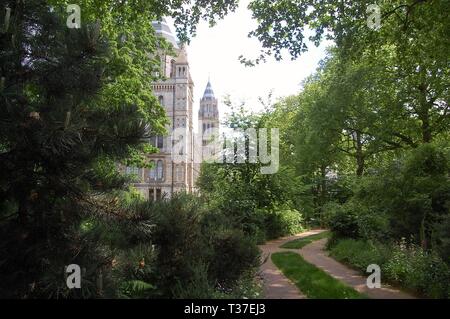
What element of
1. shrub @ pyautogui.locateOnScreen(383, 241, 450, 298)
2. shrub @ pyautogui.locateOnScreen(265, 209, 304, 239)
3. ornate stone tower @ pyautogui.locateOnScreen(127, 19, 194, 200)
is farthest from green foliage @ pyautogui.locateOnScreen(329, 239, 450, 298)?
ornate stone tower @ pyautogui.locateOnScreen(127, 19, 194, 200)

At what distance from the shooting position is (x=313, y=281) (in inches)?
376

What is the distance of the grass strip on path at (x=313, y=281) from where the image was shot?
7.99 m

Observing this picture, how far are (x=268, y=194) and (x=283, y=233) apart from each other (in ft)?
13.2

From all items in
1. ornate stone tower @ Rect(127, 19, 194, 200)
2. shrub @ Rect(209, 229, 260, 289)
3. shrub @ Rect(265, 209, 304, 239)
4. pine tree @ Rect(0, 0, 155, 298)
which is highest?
ornate stone tower @ Rect(127, 19, 194, 200)

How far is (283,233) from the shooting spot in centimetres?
2614

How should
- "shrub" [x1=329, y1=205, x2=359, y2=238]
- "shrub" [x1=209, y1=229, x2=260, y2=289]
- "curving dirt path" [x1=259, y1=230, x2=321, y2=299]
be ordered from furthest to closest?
"shrub" [x1=329, y1=205, x2=359, y2=238], "curving dirt path" [x1=259, y1=230, x2=321, y2=299], "shrub" [x1=209, y1=229, x2=260, y2=289]

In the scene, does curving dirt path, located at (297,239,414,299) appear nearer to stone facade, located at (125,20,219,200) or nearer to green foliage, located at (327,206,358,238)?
green foliage, located at (327,206,358,238)

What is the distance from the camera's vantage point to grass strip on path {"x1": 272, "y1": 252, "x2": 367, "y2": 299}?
799 centimetres

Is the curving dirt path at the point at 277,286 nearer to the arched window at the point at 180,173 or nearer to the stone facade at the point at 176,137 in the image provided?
the stone facade at the point at 176,137

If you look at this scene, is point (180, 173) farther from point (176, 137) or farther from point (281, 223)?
point (281, 223)

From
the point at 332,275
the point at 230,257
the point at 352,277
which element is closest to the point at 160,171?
the point at 332,275

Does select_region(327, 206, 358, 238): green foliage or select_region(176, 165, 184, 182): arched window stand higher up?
select_region(176, 165, 184, 182): arched window

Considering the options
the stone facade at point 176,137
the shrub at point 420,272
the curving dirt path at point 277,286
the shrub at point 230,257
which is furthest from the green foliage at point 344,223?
the stone facade at point 176,137
